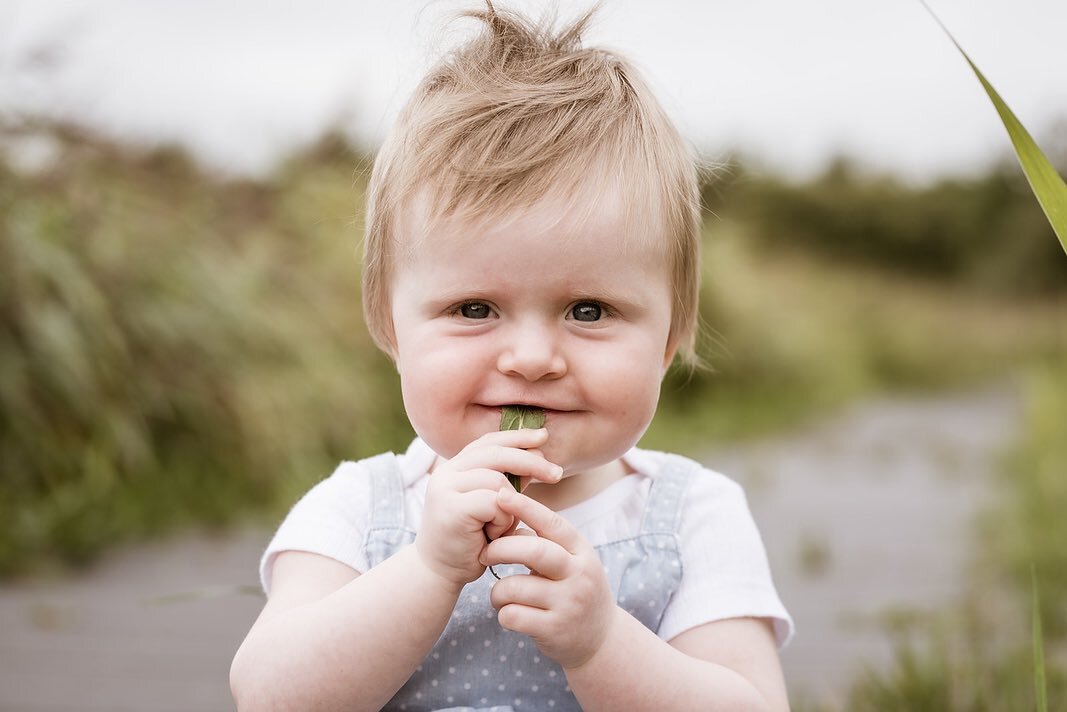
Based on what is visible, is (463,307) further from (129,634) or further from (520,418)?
(129,634)

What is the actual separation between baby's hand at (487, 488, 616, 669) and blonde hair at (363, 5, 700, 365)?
1.11ft

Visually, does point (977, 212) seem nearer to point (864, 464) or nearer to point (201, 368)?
point (864, 464)

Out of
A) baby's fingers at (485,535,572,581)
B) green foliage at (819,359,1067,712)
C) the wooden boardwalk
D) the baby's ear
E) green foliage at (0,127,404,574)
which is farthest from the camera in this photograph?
green foliage at (0,127,404,574)

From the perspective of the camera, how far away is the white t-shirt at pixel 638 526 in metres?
1.39

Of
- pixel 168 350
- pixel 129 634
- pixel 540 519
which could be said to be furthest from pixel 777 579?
pixel 540 519

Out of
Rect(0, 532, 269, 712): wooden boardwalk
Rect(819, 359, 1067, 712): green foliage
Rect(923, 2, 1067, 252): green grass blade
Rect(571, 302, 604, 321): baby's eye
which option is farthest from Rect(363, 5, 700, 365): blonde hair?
Rect(0, 532, 269, 712): wooden boardwalk

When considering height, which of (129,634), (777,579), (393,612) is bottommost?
(777,579)

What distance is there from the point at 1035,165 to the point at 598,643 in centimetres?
66

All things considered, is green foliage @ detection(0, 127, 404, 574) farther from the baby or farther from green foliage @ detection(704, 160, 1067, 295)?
green foliage @ detection(704, 160, 1067, 295)

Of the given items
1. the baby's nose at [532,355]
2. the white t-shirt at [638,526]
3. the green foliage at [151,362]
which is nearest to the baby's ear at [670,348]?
the white t-shirt at [638,526]

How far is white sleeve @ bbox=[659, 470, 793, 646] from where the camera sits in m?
1.38

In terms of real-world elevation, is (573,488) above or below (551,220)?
below

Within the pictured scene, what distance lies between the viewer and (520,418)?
1.23 meters

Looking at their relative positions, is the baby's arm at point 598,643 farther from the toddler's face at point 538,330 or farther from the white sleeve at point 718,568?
the toddler's face at point 538,330
